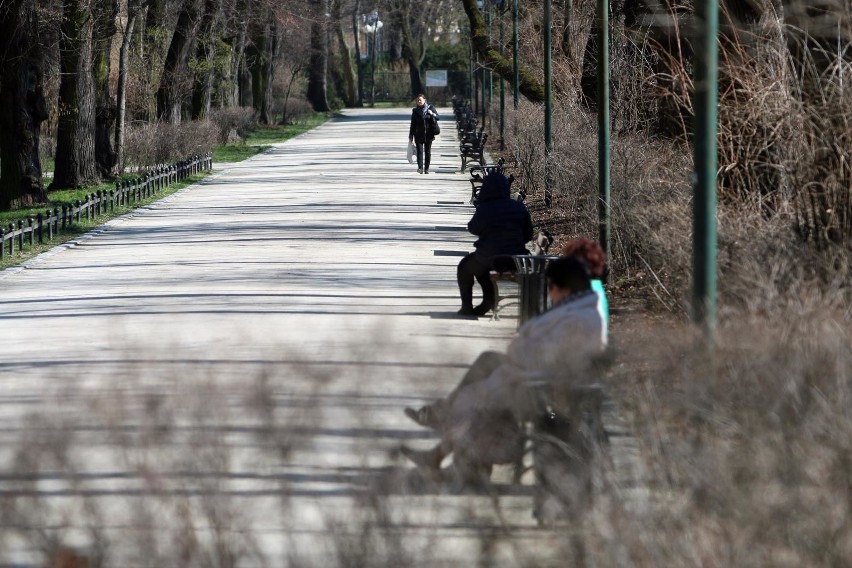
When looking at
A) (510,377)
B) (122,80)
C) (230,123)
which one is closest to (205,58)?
(230,123)

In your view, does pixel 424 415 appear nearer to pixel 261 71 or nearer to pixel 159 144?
pixel 159 144

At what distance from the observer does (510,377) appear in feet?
19.9

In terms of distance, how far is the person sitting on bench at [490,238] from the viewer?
12.5 metres

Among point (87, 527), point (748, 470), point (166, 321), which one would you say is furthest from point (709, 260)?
point (166, 321)

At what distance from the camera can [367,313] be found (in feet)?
40.4

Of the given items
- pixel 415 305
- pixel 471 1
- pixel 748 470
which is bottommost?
pixel 415 305

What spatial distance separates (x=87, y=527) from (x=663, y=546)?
1.69 meters

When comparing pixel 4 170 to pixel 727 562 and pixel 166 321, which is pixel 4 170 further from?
pixel 727 562

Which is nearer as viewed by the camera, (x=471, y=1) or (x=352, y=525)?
(x=352, y=525)

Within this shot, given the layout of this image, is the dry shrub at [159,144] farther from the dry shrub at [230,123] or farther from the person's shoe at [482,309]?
the person's shoe at [482,309]

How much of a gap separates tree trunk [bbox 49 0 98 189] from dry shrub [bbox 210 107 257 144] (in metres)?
15.4

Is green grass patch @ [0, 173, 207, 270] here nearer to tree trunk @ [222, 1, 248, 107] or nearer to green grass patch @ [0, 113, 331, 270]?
green grass patch @ [0, 113, 331, 270]

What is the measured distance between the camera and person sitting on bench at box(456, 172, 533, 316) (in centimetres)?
1248

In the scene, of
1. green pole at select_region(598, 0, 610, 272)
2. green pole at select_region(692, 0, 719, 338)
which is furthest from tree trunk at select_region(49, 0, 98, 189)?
green pole at select_region(692, 0, 719, 338)
